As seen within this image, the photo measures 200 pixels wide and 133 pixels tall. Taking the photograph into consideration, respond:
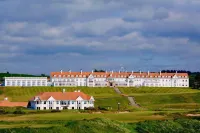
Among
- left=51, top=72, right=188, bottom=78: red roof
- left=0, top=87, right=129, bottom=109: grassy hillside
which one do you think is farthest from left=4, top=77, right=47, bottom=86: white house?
left=0, top=87, right=129, bottom=109: grassy hillside

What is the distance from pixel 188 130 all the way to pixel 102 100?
62.1m

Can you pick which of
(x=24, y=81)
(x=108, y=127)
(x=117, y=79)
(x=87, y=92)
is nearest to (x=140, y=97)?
(x=87, y=92)

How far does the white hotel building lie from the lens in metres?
175

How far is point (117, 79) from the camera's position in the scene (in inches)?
7067

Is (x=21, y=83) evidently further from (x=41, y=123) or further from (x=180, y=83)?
(x=41, y=123)

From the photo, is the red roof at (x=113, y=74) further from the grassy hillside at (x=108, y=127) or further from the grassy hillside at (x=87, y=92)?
the grassy hillside at (x=108, y=127)

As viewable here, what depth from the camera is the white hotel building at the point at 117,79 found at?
175 m

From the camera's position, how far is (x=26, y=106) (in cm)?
10088

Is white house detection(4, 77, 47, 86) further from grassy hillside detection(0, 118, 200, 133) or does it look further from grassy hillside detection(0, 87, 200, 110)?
grassy hillside detection(0, 118, 200, 133)

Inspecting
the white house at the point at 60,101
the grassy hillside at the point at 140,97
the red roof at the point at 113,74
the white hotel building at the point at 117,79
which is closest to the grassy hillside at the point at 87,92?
the grassy hillside at the point at 140,97

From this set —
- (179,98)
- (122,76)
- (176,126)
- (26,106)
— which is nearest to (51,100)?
(26,106)

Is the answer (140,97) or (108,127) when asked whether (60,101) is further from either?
(108,127)

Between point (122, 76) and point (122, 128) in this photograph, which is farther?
point (122, 76)

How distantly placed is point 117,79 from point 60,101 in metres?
78.1
